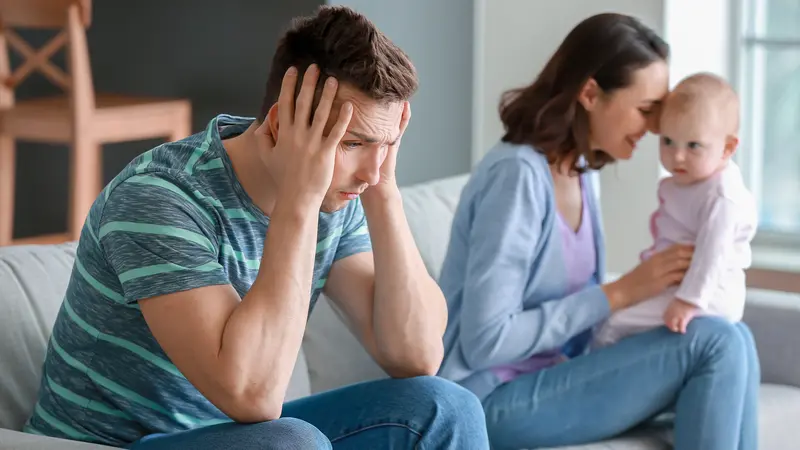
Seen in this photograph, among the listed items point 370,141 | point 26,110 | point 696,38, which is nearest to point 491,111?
point 696,38

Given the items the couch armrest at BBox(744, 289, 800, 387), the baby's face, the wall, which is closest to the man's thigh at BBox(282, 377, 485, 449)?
the baby's face

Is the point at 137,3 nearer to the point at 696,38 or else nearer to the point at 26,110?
the point at 26,110

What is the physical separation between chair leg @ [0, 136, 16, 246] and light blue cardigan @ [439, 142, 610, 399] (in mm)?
2020

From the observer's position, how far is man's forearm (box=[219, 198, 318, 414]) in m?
1.43

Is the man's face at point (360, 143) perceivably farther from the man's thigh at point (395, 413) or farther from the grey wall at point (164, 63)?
the grey wall at point (164, 63)

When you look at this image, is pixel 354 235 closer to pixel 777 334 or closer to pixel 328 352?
pixel 328 352

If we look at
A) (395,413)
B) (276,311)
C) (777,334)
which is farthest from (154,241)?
(777,334)

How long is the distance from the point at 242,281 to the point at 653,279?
2.77 feet

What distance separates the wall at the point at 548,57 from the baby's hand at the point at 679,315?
1.25 metres

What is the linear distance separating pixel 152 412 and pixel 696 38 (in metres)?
2.25

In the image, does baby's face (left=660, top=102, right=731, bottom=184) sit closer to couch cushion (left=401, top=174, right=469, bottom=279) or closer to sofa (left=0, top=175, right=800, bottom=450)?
sofa (left=0, top=175, right=800, bottom=450)

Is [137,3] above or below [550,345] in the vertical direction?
above

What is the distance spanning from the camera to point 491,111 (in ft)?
11.8

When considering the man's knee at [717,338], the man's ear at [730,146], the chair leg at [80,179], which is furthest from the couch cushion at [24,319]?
the chair leg at [80,179]
